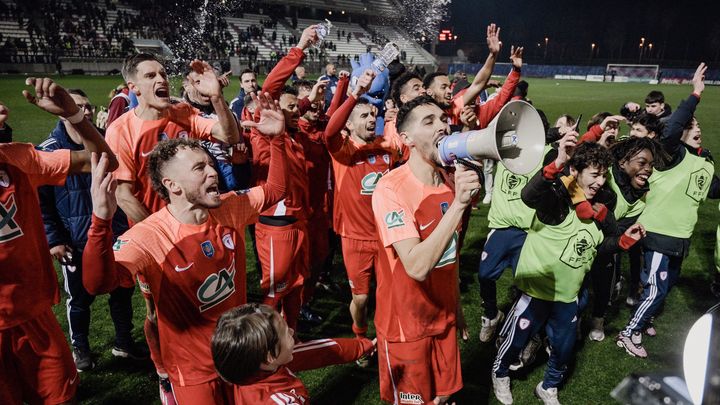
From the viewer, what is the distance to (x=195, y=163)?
98.5 inches

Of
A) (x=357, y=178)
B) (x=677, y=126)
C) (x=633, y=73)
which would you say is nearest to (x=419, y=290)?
(x=357, y=178)

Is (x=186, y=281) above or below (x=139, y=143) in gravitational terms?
below

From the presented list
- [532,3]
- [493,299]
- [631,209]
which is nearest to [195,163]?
[493,299]

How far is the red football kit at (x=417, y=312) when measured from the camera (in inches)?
104

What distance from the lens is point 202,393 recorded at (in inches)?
97.4

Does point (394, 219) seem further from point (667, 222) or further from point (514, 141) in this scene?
point (667, 222)

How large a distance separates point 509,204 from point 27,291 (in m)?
4.21

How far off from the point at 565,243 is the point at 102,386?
4.25 m

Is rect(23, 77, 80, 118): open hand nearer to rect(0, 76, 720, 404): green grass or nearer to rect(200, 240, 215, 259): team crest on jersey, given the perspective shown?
rect(200, 240, 215, 259): team crest on jersey

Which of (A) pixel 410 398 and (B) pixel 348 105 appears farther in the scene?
(B) pixel 348 105

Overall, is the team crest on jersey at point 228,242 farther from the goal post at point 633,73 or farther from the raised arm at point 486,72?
the goal post at point 633,73

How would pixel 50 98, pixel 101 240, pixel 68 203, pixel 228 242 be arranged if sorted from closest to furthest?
1. pixel 101 240
2. pixel 50 98
3. pixel 228 242
4. pixel 68 203

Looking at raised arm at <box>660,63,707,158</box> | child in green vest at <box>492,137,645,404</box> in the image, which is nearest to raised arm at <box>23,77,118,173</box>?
child in green vest at <box>492,137,645,404</box>

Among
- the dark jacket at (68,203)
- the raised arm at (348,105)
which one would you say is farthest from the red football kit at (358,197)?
the dark jacket at (68,203)
